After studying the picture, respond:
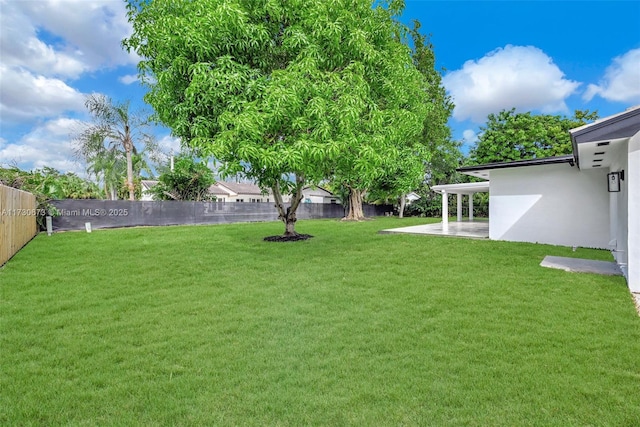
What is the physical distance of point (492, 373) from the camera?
2.83 meters

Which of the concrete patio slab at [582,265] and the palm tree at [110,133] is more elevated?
the palm tree at [110,133]

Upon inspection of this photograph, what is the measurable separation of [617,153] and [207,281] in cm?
825

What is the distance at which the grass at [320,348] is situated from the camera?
2365mm

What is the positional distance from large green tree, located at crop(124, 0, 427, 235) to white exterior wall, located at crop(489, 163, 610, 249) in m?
4.37

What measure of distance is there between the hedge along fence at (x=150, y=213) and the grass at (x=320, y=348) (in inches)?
401

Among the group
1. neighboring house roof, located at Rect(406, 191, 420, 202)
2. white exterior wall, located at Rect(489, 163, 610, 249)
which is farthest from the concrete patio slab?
neighboring house roof, located at Rect(406, 191, 420, 202)

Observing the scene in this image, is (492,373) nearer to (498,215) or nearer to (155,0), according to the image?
(498,215)

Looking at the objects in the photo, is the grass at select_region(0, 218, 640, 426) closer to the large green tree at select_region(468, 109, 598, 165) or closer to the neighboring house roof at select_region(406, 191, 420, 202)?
the large green tree at select_region(468, 109, 598, 165)

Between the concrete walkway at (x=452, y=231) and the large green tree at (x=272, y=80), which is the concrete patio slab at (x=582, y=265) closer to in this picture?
the concrete walkway at (x=452, y=231)

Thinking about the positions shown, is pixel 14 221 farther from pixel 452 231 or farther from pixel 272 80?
pixel 452 231

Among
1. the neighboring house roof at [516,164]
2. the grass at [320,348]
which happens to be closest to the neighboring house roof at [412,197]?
the neighboring house roof at [516,164]

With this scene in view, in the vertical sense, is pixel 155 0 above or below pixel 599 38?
below

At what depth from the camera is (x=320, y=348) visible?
3.36 metres

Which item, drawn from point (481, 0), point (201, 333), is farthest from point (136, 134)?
point (201, 333)
